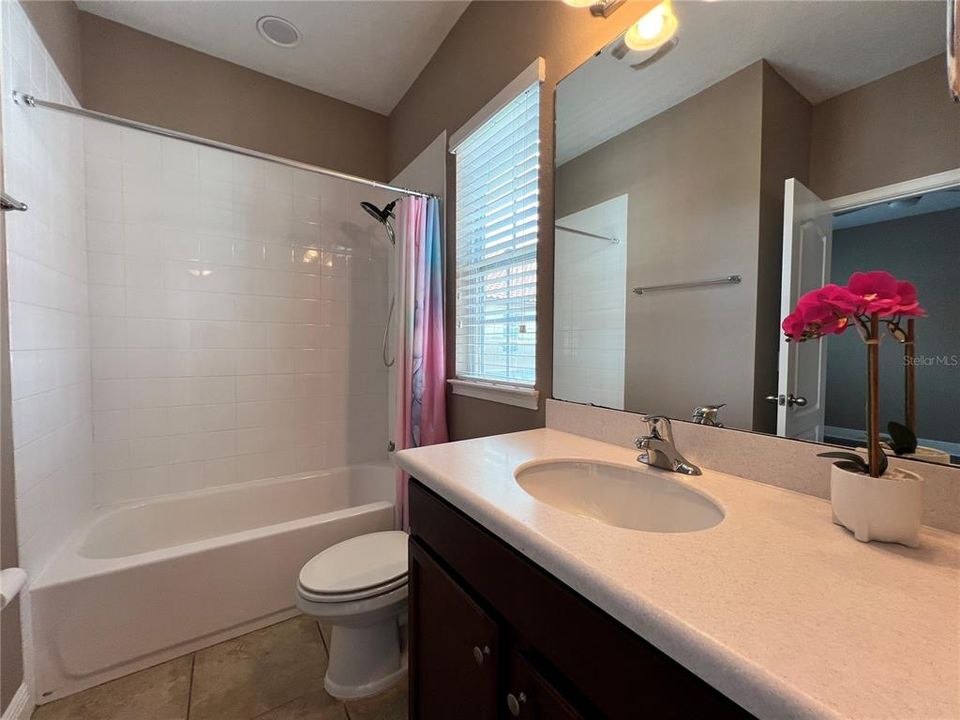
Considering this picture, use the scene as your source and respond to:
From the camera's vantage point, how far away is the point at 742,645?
0.36 metres

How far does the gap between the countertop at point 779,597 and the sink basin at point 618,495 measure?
0.27 feet

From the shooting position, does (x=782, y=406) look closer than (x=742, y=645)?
No

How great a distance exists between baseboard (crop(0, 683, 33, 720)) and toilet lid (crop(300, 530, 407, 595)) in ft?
2.78

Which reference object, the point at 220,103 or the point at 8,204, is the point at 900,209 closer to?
the point at 8,204

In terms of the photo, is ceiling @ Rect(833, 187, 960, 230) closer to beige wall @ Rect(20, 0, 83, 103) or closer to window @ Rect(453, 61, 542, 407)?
window @ Rect(453, 61, 542, 407)

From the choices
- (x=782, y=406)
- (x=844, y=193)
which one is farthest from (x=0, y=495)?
(x=844, y=193)

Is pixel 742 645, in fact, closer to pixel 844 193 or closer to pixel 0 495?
pixel 844 193

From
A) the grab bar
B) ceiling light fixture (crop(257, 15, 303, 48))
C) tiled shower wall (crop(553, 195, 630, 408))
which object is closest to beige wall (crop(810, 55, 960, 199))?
the grab bar

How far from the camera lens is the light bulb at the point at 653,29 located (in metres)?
0.99

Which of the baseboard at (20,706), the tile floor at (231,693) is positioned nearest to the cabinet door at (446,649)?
the tile floor at (231,693)

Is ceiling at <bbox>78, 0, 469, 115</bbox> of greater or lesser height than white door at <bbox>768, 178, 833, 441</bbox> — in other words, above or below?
above

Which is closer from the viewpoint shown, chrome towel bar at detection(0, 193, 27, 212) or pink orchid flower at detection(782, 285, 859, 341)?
pink orchid flower at detection(782, 285, 859, 341)

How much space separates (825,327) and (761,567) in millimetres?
405

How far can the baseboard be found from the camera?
3.73 ft
